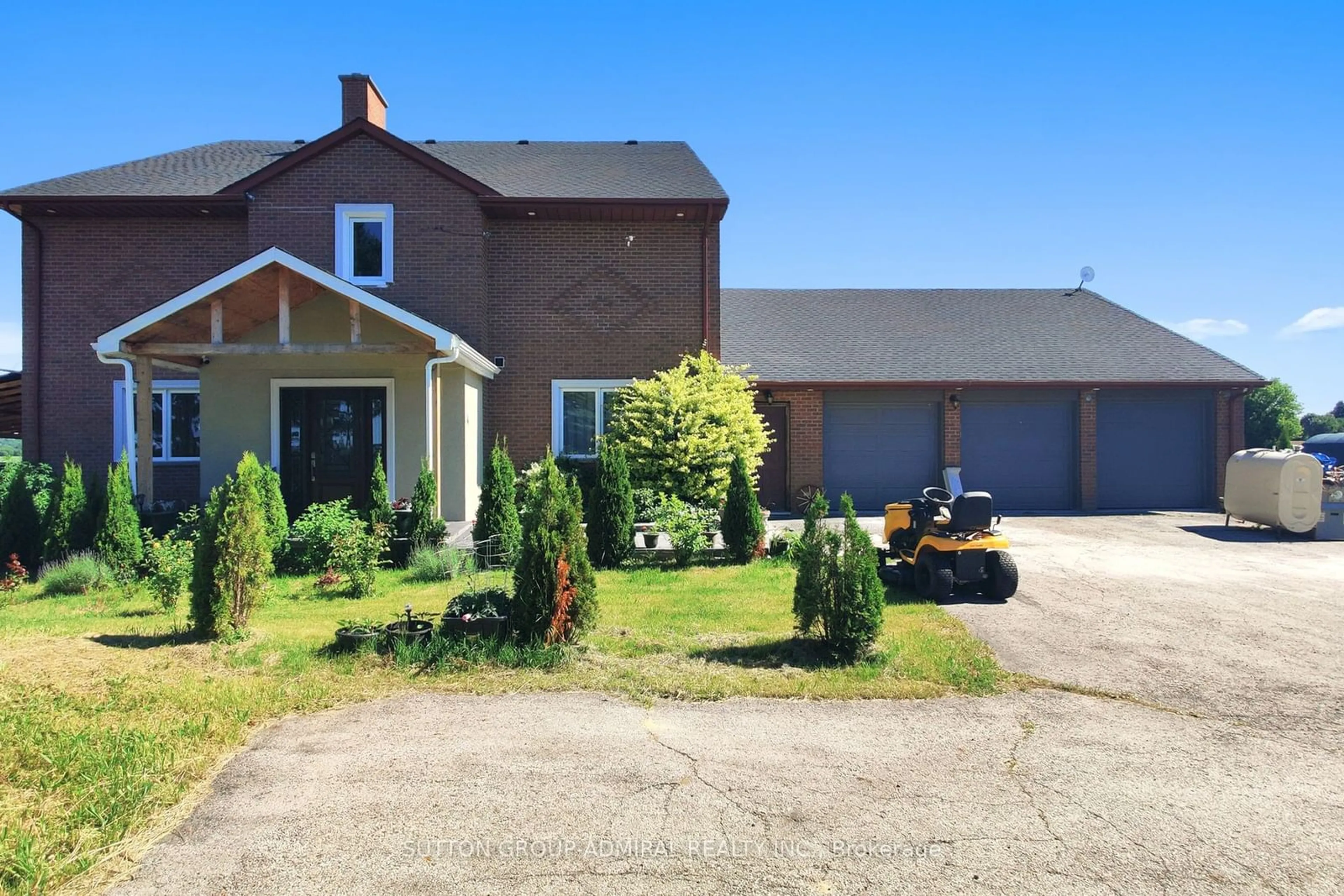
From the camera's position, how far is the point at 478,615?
6.83 metres

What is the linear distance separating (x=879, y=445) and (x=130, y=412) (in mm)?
14460

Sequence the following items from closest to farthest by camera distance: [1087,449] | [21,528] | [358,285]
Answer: [21,528] < [358,285] < [1087,449]

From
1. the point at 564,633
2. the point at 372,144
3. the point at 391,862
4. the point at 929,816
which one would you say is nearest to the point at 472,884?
the point at 391,862

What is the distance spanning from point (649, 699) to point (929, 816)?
2189mm

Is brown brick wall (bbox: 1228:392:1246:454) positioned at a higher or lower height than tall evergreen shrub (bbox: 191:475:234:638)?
higher

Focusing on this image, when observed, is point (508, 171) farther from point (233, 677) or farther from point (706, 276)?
point (233, 677)

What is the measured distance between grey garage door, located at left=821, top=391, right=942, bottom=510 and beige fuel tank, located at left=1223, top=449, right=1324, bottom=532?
5828 millimetres

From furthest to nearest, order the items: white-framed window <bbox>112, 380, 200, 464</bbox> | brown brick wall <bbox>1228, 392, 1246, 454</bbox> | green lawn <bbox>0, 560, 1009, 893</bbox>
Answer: brown brick wall <bbox>1228, 392, 1246, 454</bbox>
white-framed window <bbox>112, 380, 200, 464</bbox>
green lawn <bbox>0, 560, 1009, 893</bbox>

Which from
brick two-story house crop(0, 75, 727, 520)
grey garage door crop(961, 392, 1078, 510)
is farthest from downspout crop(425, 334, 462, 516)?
grey garage door crop(961, 392, 1078, 510)

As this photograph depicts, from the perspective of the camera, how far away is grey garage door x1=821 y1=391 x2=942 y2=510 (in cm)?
1864

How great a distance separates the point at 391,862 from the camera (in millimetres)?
3484

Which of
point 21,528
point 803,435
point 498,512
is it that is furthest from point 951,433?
point 21,528

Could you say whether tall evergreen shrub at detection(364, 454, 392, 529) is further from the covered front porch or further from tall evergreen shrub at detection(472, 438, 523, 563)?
the covered front porch

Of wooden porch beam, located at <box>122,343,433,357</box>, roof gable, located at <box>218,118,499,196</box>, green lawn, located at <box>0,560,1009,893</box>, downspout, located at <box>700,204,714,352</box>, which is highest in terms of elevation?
roof gable, located at <box>218,118,499,196</box>
